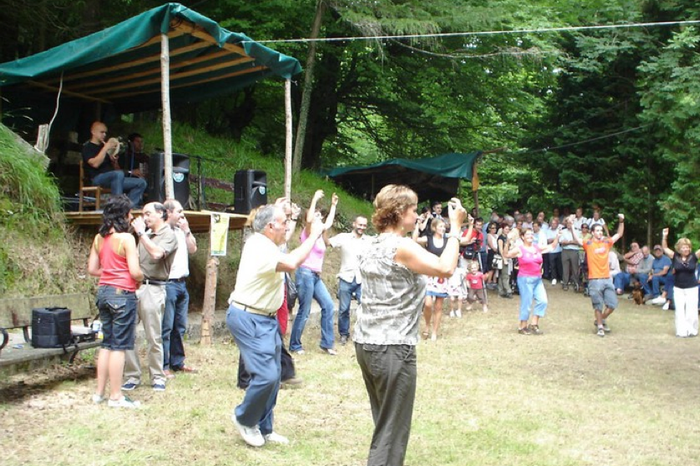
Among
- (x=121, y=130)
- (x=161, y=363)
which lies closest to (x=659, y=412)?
(x=161, y=363)

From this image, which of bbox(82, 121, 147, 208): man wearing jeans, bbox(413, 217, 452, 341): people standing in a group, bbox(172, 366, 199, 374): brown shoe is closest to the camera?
bbox(172, 366, 199, 374): brown shoe

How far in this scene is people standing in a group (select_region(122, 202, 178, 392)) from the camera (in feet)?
21.3

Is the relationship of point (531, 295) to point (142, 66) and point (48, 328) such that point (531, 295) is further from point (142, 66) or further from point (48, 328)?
point (48, 328)

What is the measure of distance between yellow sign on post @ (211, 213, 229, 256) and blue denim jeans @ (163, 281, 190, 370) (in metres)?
1.85

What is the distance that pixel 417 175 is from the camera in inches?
771

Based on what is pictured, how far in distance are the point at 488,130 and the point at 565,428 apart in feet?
54.9

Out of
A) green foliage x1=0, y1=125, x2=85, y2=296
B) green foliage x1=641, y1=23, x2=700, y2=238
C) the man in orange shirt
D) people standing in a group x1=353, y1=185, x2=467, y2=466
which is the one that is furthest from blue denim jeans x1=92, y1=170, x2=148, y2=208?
green foliage x1=641, y1=23, x2=700, y2=238

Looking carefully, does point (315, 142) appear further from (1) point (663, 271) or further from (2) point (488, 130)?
(1) point (663, 271)

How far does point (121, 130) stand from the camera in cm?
1416

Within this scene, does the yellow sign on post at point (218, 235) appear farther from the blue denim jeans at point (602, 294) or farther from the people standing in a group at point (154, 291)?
the blue denim jeans at point (602, 294)

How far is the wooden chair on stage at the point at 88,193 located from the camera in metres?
9.29

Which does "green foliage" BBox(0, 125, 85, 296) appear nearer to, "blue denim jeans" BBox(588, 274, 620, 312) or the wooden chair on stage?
the wooden chair on stage

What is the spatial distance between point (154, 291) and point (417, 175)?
13688 mm

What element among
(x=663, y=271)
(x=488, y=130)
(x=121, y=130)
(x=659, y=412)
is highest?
(x=488, y=130)
